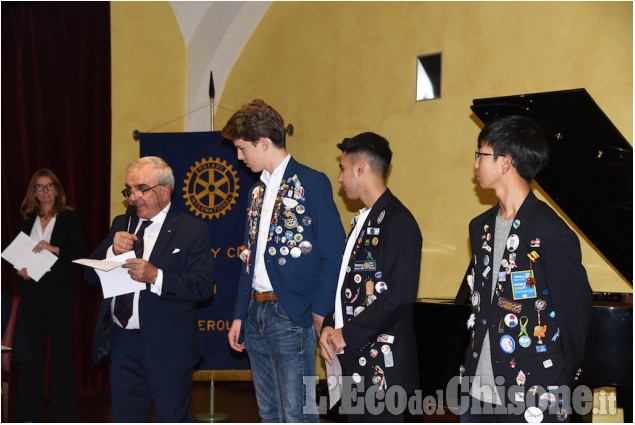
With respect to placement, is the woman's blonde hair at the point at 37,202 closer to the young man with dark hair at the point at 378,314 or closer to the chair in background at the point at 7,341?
the chair in background at the point at 7,341

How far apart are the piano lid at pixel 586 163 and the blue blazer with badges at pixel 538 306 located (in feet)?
2.56

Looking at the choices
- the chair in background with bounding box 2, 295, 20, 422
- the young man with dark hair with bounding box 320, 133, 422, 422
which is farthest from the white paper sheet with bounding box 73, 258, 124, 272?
the chair in background with bounding box 2, 295, 20, 422

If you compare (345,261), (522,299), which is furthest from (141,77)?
(522,299)

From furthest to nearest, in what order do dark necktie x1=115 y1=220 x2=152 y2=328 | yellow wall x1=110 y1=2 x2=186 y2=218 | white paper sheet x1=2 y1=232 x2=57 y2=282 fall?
yellow wall x1=110 y1=2 x2=186 y2=218
white paper sheet x1=2 y1=232 x2=57 y2=282
dark necktie x1=115 y1=220 x2=152 y2=328

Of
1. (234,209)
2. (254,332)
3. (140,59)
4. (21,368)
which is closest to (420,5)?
(234,209)

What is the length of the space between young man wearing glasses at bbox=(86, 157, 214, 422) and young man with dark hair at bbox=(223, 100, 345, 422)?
290 mm

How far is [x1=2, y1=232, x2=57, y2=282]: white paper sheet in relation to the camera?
4.57 m

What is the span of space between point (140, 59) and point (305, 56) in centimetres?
162

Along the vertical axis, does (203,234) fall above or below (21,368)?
above

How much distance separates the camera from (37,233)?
15.9 ft

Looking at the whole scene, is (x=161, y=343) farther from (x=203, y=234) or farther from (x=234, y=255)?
(x=234, y=255)

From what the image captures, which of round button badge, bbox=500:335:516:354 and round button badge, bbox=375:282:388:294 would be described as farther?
round button badge, bbox=375:282:388:294

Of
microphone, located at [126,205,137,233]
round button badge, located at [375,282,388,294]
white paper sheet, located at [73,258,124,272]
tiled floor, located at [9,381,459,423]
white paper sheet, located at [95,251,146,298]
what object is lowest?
tiled floor, located at [9,381,459,423]

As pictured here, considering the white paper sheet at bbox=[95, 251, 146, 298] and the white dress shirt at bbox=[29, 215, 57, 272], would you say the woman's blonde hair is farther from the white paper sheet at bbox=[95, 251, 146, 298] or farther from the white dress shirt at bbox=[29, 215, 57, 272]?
the white paper sheet at bbox=[95, 251, 146, 298]
